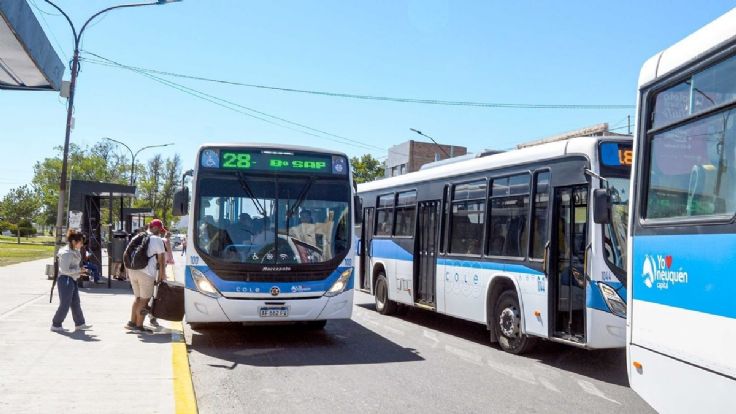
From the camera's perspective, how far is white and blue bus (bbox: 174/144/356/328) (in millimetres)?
10086

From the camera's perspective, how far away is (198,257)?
33.1 feet

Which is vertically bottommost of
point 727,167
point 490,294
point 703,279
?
point 490,294

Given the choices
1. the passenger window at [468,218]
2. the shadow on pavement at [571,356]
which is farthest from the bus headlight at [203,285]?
the shadow on pavement at [571,356]

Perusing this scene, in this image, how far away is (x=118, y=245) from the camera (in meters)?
21.3

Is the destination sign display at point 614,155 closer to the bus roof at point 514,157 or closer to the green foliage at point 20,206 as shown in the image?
the bus roof at point 514,157

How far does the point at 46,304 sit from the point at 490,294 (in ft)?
30.3

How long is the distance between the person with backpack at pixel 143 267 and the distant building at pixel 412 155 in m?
53.7

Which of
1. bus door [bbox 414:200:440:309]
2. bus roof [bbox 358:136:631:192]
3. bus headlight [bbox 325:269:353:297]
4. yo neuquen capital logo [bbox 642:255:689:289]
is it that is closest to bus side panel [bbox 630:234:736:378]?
yo neuquen capital logo [bbox 642:255:689:289]

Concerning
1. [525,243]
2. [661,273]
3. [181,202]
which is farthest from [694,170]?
[181,202]

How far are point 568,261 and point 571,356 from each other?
187 centimetres

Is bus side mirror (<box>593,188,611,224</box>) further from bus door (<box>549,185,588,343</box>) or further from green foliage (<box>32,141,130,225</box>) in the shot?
green foliage (<box>32,141,130,225</box>)

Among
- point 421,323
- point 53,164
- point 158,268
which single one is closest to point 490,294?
point 421,323

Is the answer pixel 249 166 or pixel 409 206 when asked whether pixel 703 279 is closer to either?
pixel 249 166

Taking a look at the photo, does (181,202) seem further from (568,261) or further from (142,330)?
(568,261)
